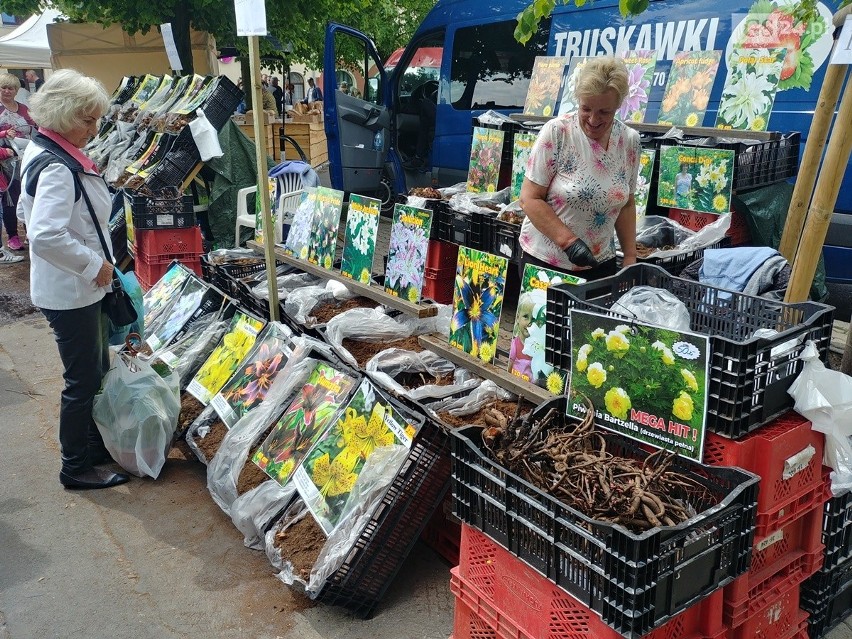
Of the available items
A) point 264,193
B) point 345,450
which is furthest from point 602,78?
point 264,193

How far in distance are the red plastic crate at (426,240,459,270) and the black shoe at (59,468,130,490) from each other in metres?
2.68

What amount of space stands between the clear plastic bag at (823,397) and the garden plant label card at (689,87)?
12.1ft

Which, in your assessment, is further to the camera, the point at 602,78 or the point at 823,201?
the point at 602,78

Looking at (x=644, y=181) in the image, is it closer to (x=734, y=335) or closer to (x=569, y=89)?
(x=569, y=89)

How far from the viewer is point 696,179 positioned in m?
4.95

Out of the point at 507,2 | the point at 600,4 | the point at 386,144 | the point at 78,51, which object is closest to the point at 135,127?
the point at 386,144

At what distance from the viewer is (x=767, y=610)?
241 centimetres

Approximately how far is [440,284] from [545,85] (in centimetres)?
216

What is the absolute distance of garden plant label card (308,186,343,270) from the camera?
5.04 m

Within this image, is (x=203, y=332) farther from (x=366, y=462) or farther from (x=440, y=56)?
(x=440, y=56)

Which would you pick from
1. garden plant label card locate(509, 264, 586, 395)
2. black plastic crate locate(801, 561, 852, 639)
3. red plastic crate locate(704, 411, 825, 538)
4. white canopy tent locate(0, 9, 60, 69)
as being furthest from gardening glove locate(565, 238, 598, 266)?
white canopy tent locate(0, 9, 60, 69)

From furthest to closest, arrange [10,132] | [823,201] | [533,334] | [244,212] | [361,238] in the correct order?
[10,132]
[244,212]
[361,238]
[533,334]
[823,201]

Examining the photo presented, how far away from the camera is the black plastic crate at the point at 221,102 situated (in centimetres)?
761

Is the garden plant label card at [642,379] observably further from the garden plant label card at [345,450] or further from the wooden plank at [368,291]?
the wooden plank at [368,291]
